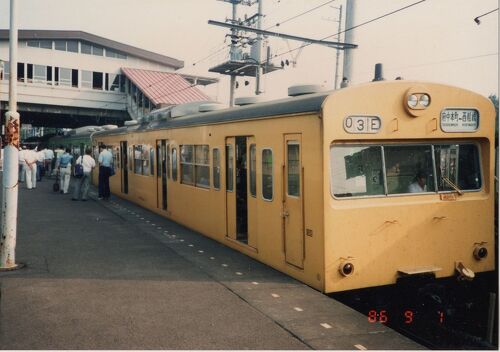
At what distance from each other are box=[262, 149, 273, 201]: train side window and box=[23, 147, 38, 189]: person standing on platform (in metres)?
13.7

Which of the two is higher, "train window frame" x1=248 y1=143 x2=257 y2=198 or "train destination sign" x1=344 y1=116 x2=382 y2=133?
"train destination sign" x1=344 y1=116 x2=382 y2=133

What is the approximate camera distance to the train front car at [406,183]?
6.09 m

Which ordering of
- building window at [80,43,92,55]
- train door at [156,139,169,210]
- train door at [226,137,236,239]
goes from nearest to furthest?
train door at [226,137,236,239] → train door at [156,139,169,210] → building window at [80,43,92,55]

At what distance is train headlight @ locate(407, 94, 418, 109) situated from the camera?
629 centimetres

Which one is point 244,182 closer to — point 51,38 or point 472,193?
point 472,193

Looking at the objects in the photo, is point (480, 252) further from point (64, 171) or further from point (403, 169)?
point (64, 171)

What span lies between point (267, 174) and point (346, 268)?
2045 millimetres

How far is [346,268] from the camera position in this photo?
6059 millimetres

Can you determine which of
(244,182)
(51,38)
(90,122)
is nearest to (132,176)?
(244,182)

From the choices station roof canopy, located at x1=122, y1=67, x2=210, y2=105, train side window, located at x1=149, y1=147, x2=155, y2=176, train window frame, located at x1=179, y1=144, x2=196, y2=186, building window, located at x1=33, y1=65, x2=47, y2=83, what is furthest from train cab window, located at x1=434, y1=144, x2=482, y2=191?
building window, located at x1=33, y1=65, x2=47, y2=83

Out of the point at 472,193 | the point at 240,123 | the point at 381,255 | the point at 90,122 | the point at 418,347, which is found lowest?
the point at 418,347

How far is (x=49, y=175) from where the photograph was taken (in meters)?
26.9

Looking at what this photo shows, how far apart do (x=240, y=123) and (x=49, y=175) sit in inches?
843

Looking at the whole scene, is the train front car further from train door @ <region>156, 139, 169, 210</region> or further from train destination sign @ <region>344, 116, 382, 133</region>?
train door @ <region>156, 139, 169, 210</region>
